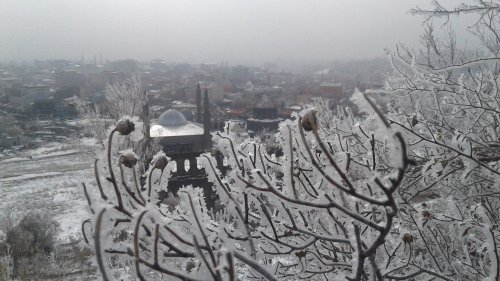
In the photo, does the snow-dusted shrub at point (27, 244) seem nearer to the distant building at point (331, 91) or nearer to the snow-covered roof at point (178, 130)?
the snow-covered roof at point (178, 130)

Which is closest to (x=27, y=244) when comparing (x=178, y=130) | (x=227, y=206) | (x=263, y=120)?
(x=178, y=130)

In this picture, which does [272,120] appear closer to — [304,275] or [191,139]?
[191,139]

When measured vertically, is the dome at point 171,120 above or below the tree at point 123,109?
below

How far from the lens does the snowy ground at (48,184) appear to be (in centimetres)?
1816

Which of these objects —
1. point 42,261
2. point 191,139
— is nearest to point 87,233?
point 42,261

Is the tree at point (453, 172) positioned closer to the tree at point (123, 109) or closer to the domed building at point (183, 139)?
the tree at point (123, 109)

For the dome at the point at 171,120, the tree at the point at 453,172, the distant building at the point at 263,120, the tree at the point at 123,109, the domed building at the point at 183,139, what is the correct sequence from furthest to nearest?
the distant building at the point at 263,120 → the dome at the point at 171,120 → the domed building at the point at 183,139 → the tree at the point at 123,109 → the tree at the point at 453,172

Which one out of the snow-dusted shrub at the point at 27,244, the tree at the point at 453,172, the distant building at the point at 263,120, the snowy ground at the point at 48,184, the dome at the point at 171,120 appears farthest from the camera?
the distant building at the point at 263,120

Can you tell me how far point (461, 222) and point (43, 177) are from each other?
2861 cm

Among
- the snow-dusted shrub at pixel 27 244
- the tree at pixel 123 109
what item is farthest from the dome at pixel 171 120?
the snow-dusted shrub at pixel 27 244

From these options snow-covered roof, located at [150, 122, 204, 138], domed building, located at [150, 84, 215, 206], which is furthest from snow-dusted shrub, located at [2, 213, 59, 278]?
snow-covered roof, located at [150, 122, 204, 138]

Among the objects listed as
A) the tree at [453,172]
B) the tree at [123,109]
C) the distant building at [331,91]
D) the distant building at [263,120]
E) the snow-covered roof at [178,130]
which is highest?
the tree at [453,172]

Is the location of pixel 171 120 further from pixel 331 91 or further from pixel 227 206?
pixel 331 91

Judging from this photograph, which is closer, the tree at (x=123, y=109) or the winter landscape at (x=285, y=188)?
the winter landscape at (x=285, y=188)
